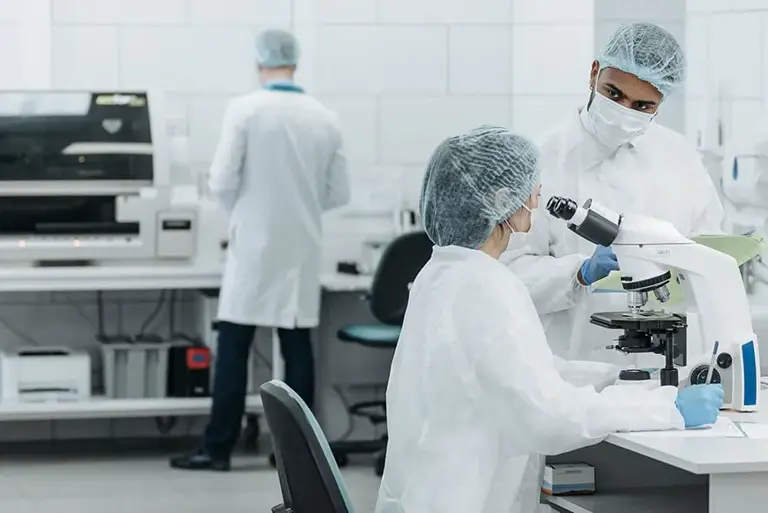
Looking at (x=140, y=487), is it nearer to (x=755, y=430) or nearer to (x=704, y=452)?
(x=755, y=430)

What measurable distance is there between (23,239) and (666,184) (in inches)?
111

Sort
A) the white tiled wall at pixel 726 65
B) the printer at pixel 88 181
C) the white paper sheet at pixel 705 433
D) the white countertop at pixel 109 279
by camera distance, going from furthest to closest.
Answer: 1. the printer at pixel 88 181
2. the white countertop at pixel 109 279
3. the white tiled wall at pixel 726 65
4. the white paper sheet at pixel 705 433

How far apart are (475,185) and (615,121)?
642 millimetres

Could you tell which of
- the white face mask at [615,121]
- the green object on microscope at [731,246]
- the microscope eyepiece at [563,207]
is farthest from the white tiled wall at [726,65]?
the microscope eyepiece at [563,207]

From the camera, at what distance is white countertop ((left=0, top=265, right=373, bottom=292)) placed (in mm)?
4664

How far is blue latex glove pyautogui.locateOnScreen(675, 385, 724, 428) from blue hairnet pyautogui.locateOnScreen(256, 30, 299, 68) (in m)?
2.82

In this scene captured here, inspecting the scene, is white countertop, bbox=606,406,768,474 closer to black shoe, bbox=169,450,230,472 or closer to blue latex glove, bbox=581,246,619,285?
blue latex glove, bbox=581,246,619,285

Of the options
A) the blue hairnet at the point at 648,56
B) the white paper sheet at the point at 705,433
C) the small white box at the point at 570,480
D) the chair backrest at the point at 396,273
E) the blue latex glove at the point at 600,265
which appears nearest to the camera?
the white paper sheet at the point at 705,433

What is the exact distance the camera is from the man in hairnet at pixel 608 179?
2582mm

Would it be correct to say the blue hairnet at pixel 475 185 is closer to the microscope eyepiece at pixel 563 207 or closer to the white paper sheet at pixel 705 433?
the microscope eyepiece at pixel 563 207

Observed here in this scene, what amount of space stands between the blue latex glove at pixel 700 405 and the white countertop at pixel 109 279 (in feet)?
9.00

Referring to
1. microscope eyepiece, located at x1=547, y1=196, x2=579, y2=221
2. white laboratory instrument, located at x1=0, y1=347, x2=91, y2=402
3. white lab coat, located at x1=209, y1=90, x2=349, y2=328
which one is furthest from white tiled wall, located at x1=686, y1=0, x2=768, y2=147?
white laboratory instrument, located at x1=0, y1=347, x2=91, y2=402

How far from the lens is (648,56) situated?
253 centimetres

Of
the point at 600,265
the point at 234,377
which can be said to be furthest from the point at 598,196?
the point at 234,377
